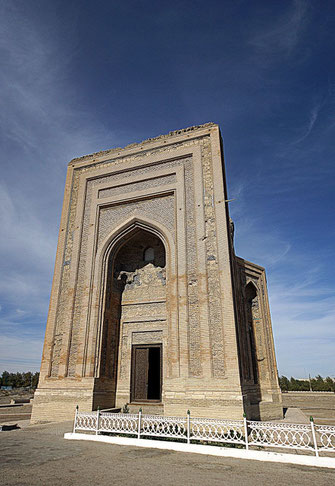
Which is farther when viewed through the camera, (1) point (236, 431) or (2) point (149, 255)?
(2) point (149, 255)

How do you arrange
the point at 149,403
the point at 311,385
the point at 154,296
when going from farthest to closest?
the point at 311,385 → the point at 154,296 → the point at 149,403

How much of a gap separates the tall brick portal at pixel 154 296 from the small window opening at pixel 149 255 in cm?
4

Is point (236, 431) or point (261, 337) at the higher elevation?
point (261, 337)

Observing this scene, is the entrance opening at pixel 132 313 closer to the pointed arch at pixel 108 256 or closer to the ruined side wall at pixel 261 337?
the pointed arch at pixel 108 256

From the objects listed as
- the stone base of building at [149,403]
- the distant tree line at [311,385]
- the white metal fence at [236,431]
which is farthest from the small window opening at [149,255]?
the distant tree line at [311,385]

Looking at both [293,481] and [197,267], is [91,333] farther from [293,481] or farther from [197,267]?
[293,481]

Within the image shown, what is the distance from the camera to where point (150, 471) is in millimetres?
4055

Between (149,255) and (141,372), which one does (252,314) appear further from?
(141,372)

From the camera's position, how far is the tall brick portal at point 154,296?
8586mm

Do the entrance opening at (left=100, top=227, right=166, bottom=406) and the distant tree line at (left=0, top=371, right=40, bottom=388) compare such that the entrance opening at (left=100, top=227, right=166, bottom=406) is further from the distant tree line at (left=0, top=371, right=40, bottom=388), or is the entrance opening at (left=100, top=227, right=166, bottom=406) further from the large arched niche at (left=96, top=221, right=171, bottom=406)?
the distant tree line at (left=0, top=371, right=40, bottom=388)

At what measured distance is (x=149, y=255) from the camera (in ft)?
40.6

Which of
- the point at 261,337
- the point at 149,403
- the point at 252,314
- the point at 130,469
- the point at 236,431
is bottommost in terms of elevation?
the point at 130,469

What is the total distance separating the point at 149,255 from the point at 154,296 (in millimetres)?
1812

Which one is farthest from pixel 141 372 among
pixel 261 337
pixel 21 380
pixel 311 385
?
pixel 21 380
